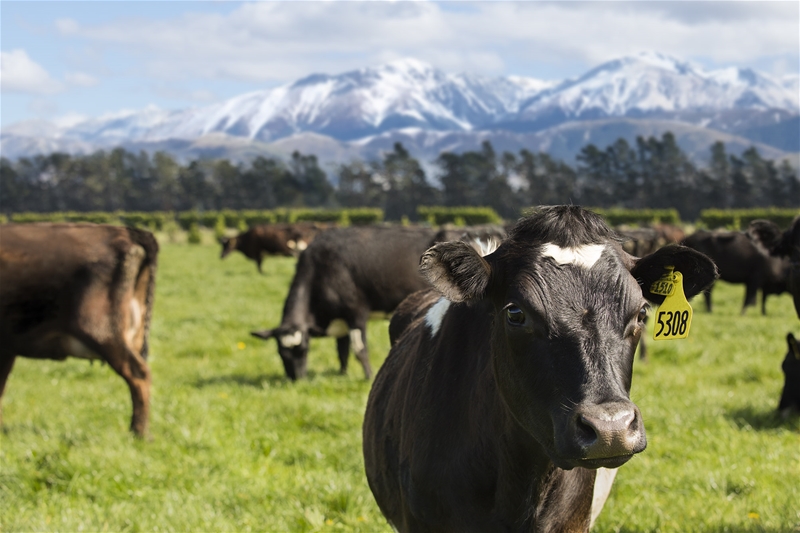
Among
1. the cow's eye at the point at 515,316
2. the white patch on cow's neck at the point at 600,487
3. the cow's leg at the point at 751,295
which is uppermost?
the cow's eye at the point at 515,316

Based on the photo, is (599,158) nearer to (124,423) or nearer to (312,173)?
(312,173)

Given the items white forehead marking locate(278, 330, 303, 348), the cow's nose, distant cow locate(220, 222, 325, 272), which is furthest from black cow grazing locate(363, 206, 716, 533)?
distant cow locate(220, 222, 325, 272)

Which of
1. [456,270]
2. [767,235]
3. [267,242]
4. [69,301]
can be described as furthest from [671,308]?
[267,242]

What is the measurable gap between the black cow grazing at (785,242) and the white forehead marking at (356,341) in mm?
5090

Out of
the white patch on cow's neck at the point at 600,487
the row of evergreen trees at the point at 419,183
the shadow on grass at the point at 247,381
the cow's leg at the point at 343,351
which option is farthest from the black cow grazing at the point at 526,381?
the row of evergreen trees at the point at 419,183

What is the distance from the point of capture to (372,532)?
462 centimetres

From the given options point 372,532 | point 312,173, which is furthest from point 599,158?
point 372,532

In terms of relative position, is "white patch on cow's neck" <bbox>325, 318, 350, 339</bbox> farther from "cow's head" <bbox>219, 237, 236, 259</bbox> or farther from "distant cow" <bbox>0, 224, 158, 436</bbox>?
"cow's head" <bbox>219, 237, 236, 259</bbox>

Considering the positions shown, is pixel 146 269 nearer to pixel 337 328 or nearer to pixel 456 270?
pixel 337 328

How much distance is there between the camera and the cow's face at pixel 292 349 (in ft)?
29.6

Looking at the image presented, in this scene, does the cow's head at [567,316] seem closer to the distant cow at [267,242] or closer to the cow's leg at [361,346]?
the cow's leg at [361,346]

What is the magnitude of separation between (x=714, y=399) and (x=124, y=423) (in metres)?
6.05

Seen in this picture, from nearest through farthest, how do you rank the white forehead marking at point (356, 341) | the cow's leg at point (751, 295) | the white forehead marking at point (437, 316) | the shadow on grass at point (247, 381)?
the white forehead marking at point (437, 316)
the shadow on grass at point (247, 381)
the white forehead marking at point (356, 341)
the cow's leg at point (751, 295)

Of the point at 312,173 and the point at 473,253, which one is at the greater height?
the point at 473,253
